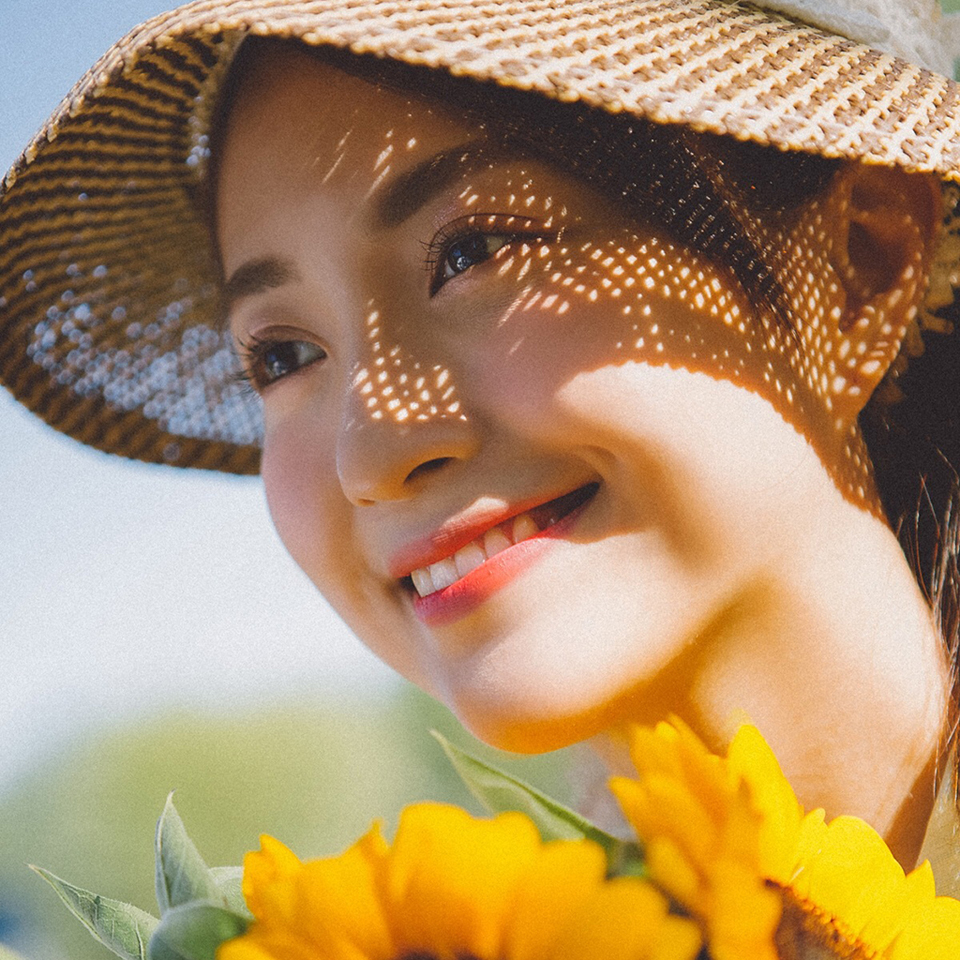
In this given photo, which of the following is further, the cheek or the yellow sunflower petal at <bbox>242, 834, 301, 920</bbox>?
the cheek

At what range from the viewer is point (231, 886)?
634 mm

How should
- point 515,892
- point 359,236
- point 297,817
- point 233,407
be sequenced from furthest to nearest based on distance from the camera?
point 297,817 < point 233,407 < point 359,236 < point 515,892

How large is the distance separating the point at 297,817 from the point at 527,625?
6.66 ft

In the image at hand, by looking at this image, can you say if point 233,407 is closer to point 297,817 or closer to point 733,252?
point 733,252

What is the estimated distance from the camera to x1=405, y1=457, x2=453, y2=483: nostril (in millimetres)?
740

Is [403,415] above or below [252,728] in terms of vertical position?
above

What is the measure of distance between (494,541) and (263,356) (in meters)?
0.37

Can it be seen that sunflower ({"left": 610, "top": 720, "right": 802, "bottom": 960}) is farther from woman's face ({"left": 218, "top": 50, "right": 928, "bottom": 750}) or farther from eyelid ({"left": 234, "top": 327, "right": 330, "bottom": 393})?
eyelid ({"left": 234, "top": 327, "right": 330, "bottom": 393})

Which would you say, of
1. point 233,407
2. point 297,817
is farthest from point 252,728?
point 233,407

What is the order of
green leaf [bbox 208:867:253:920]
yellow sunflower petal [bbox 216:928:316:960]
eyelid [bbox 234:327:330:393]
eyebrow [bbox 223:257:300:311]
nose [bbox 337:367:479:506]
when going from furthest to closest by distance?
eyelid [bbox 234:327:330:393], eyebrow [bbox 223:257:300:311], nose [bbox 337:367:479:506], green leaf [bbox 208:867:253:920], yellow sunflower petal [bbox 216:928:316:960]

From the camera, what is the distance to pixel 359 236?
→ 0.76 metres

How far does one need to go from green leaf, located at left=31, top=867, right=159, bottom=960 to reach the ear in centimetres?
60

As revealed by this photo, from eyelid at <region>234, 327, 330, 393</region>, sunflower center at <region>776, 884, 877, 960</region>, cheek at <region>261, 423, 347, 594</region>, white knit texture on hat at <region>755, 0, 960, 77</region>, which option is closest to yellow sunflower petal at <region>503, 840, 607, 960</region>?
sunflower center at <region>776, 884, 877, 960</region>

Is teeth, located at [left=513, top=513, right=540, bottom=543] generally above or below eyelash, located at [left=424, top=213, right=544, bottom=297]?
below
